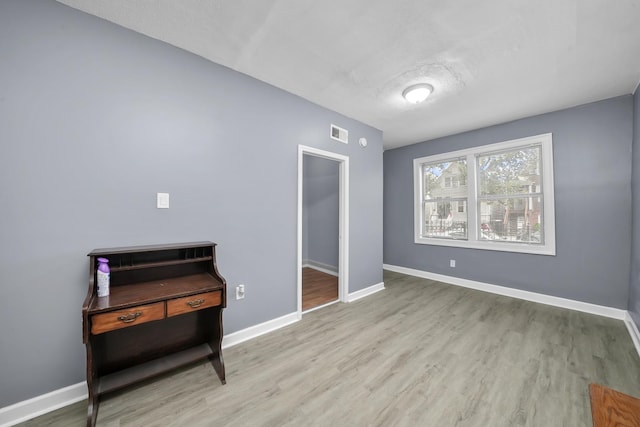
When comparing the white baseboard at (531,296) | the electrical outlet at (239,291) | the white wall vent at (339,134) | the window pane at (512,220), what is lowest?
the white baseboard at (531,296)

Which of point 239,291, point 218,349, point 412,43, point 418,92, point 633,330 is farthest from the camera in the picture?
point 418,92

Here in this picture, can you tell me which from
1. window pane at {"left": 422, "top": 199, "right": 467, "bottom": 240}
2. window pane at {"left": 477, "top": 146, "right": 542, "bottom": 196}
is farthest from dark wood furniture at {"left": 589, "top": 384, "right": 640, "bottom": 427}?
window pane at {"left": 422, "top": 199, "right": 467, "bottom": 240}

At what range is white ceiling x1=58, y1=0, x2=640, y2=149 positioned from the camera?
1661mm

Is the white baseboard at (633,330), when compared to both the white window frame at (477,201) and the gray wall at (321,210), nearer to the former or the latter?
the white window frame at (477,201)

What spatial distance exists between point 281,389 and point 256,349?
1.98 feet

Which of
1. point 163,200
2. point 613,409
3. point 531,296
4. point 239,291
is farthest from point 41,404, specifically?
point 531,296

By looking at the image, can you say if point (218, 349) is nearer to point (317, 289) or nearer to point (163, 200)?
point (163, 200)

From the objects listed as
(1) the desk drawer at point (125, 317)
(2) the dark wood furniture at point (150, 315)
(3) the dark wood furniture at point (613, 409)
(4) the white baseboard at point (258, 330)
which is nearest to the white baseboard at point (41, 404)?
(2) the dark wood furniture at point (150, 315)

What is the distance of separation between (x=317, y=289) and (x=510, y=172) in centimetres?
362

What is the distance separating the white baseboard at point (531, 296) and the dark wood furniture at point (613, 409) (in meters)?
3.30

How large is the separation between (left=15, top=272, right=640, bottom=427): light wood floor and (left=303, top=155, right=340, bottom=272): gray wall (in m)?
2.10

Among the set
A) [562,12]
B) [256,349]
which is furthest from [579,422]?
[562,12]

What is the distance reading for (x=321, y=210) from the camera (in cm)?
521

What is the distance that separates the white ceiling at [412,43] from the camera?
166cm
